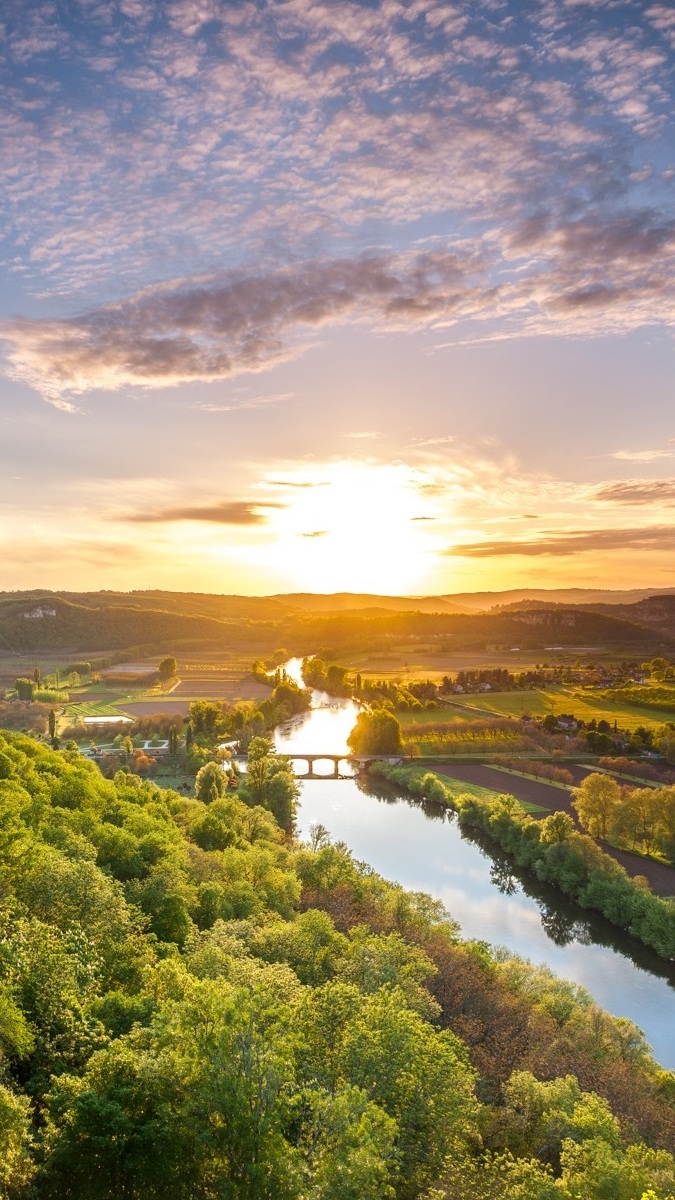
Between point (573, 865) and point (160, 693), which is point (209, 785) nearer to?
point (573, 865)

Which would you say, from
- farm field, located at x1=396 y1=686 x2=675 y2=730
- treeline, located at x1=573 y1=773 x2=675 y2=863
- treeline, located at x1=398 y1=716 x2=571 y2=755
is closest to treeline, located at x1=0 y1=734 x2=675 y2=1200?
treeline, located at x1=573 y1=773 x2=675 y2=863

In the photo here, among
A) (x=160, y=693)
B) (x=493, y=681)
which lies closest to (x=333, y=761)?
(x=160, y=693)

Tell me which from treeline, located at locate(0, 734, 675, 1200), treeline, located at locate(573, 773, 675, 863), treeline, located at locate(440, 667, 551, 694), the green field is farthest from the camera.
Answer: treeline, located at locate(440, 667, 551, 694)

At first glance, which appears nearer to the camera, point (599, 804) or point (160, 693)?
point (599, 804)

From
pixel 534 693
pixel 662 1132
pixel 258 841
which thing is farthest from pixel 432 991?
pixel 534 693

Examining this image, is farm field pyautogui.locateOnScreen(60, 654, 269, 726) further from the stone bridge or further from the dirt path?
the dirt path

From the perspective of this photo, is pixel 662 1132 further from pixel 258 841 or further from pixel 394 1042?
pixel 258 841

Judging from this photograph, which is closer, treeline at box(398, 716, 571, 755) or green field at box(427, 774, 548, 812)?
green field at box(427, 774, 548, 812)
